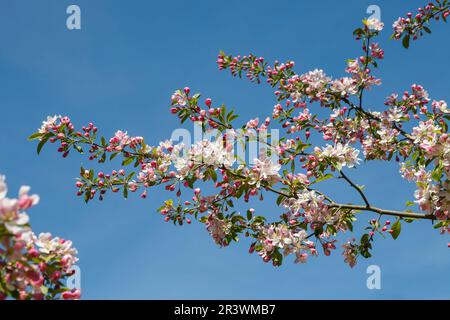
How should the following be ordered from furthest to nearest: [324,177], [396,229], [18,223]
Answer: [396,229] < [324,177] < [18,223]

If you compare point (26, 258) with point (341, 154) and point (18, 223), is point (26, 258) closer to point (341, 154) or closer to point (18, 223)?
point (18, 223)

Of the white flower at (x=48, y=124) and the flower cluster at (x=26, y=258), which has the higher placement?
the white flower at (x=48, y=124)

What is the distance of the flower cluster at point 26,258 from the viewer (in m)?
1.54

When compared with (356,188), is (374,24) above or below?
above

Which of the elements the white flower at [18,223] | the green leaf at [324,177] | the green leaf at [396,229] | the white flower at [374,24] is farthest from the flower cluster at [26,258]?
the white flower at [374,24]

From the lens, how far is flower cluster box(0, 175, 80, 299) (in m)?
1.54

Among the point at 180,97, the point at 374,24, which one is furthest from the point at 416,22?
the point at 180,97

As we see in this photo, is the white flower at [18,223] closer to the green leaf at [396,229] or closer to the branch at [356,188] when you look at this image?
the branch at [356,188]

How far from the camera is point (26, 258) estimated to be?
1.73 m

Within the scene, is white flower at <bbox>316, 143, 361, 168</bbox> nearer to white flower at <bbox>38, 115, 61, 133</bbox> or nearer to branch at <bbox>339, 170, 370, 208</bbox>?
branch at <bbox>339, 170, 370, 208</bbox>

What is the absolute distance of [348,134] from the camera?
5016 mm

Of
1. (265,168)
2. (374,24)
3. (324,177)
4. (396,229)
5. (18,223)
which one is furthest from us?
(374,24)
